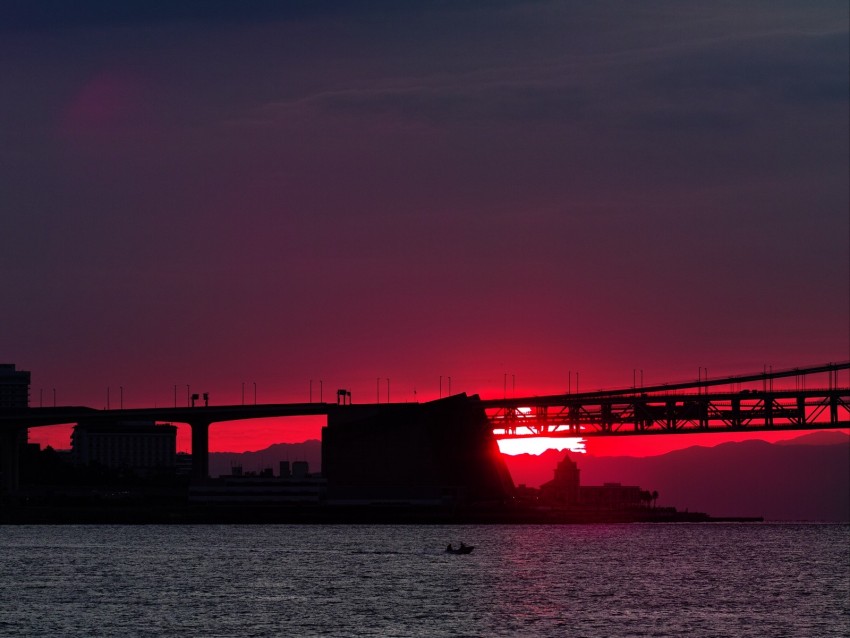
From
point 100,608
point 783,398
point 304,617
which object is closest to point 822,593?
point 304,617

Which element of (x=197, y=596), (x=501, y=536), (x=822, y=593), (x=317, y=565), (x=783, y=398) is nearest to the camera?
(x=197, y=596)

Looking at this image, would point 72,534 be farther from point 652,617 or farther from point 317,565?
point 652,617

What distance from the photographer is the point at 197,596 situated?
84.2 metres

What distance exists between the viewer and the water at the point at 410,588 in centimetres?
7144

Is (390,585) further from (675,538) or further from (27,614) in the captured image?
(675,538)

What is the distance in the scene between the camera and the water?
7144 centimetres

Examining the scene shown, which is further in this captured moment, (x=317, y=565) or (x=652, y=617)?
(x=317, y=565)

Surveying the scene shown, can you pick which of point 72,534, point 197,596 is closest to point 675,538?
A: point 72,534

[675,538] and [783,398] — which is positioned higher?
[783,398]

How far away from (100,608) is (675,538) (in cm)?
10695

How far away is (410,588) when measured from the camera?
295 ft

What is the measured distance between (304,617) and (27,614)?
1251 centimetres

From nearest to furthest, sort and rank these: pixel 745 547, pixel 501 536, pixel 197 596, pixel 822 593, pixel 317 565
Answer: pixel 197 596, pixel 822 593, pixel 317 565, pixel 745 547, pixel 501 536

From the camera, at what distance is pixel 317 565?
109062 mm
